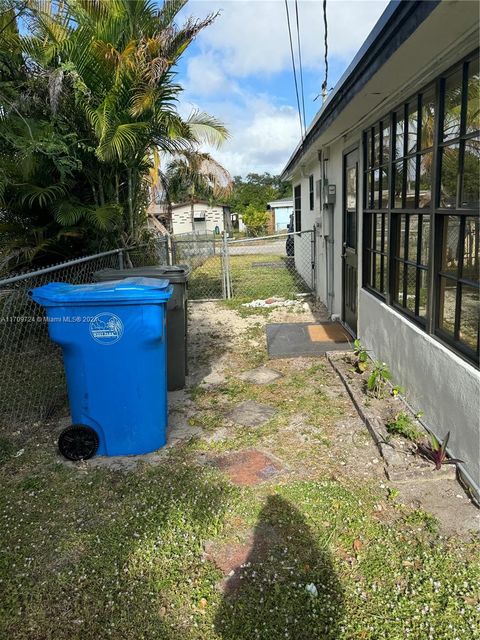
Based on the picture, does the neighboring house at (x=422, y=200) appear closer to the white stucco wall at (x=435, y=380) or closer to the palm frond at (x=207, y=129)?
the white stucco wall at (x=435, y=380)

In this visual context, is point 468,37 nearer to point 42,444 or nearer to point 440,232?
point 440,232

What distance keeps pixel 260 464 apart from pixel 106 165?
5101 mm

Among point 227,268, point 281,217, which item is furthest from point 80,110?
point 281,217

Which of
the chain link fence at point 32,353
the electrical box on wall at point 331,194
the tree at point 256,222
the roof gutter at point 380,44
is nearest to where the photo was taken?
the roof gutter at point 380,44

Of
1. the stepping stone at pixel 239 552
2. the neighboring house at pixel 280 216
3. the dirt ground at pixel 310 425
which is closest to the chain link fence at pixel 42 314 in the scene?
the dirt ground at pixel 310 425

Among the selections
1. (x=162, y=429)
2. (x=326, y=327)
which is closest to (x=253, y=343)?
(x=326, y=327)

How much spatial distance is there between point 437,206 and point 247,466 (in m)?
2.37

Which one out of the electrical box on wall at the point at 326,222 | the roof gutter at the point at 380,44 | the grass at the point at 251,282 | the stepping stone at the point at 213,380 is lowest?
the stepping stone at the point at 213,380

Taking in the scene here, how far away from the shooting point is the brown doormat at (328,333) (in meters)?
6.67

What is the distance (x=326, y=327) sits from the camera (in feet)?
24.2

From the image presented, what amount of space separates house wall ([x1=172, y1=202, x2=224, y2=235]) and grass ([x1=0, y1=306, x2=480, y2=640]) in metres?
46.2

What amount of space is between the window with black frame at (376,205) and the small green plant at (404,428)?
1.59 m

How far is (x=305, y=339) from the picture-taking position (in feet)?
22.0

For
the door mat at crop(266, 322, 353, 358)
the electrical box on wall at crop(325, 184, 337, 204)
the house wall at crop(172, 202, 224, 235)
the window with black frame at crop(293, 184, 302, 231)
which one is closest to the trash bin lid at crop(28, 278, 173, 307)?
the door mat at crop(266, 322, 353, 358)
